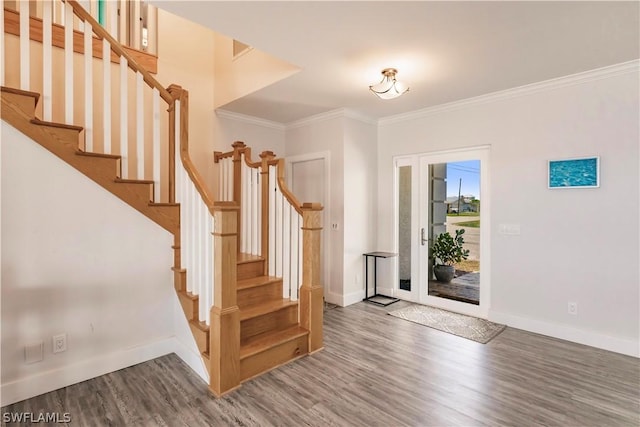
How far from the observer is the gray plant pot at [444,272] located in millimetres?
4270

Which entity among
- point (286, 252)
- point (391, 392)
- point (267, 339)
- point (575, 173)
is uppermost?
point (575, 173)

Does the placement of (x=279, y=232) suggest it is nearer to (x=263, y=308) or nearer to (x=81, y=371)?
(x=263, y=308)

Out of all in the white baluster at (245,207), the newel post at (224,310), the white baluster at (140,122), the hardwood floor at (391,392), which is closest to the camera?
the hardwood floor at (391,392)

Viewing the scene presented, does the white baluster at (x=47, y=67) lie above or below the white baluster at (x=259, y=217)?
above

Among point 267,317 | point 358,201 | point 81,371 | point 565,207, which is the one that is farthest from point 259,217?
point 565,207

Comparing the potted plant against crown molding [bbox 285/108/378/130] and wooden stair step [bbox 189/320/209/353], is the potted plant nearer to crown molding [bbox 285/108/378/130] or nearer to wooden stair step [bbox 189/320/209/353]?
crown molding [bbox 285/108/378/130]

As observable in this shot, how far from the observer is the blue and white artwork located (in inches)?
122

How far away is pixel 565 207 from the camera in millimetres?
3266

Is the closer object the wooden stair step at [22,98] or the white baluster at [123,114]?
the wooden stair step at [22,98]

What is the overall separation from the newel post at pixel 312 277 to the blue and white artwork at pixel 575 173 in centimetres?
248

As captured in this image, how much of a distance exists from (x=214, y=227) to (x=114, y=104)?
239 centimetres

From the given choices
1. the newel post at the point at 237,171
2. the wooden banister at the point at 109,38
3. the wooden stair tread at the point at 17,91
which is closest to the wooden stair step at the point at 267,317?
the newel post at the point at 237,171

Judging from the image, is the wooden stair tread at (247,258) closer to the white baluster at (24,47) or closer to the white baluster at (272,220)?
the white baluster at (272,220)

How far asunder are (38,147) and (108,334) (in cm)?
152
